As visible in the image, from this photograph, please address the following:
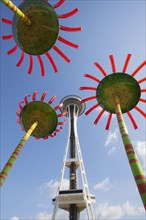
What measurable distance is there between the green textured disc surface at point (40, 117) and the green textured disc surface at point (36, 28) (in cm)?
218

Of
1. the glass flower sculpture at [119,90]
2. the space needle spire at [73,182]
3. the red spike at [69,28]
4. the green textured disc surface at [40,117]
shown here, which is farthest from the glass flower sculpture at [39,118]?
the space needle spire at [73,182]

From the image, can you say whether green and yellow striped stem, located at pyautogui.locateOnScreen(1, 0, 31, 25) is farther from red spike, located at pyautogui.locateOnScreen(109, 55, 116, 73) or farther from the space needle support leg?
the space needle support leg

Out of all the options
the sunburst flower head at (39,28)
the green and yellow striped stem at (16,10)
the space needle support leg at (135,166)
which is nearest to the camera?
the space needle support leg at (135,166)

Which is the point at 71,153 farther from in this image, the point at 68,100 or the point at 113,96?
the point at 113,96

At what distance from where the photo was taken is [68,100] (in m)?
74.6

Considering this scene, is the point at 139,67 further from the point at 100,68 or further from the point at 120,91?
the point at 100,68

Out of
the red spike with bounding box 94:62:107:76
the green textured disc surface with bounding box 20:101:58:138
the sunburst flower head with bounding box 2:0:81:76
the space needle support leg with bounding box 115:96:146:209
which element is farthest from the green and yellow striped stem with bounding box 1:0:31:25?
the space needle support leg with bounding box 115:96:146:209

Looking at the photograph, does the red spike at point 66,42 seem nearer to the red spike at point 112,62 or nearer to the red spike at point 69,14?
the red spike at point 69,14

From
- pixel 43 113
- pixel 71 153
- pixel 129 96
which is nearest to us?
pixel 129 96

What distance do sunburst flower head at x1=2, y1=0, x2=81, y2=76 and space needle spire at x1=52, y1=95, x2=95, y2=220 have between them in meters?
42.1

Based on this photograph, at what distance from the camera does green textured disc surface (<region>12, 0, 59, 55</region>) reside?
5359mm

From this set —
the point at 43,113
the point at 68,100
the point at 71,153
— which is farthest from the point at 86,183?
the point at 43,113

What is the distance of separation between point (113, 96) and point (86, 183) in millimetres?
47183

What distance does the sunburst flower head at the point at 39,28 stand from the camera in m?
5.36
